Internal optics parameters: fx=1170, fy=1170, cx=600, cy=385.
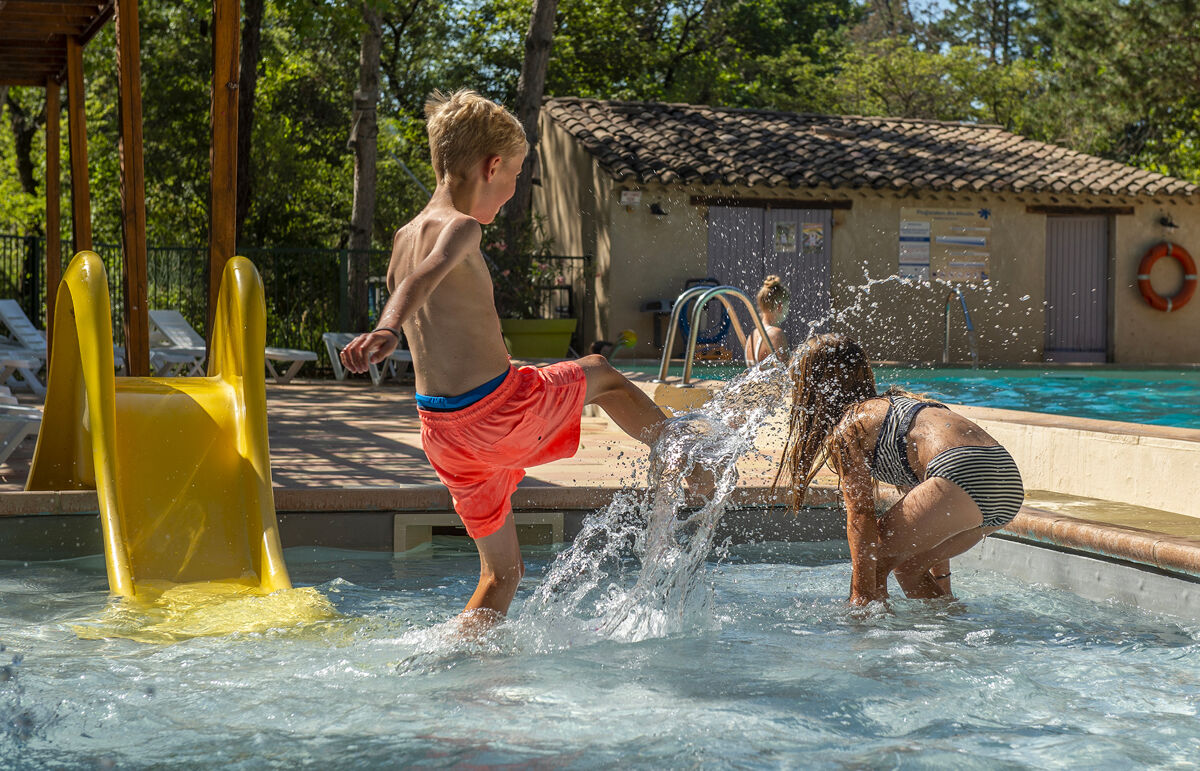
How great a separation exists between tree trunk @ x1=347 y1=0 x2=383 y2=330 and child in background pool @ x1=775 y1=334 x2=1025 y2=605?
11783mm

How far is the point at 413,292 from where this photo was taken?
2.82m

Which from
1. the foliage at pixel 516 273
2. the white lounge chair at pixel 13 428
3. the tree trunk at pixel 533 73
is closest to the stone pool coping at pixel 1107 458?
the white lounge chair at pixel 13 428

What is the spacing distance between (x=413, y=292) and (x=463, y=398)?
0.43 metres

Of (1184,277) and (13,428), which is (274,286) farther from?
(1184,277)

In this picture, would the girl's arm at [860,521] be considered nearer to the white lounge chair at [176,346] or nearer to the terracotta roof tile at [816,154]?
the white lounge chair at [176,346]

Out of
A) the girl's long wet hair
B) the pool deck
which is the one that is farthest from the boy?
the pool deck

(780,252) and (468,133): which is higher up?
(780,252)

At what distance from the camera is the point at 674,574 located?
161 inches

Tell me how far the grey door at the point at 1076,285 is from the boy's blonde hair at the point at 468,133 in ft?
57.3

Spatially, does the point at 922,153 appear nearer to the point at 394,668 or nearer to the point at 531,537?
the point at 531,537

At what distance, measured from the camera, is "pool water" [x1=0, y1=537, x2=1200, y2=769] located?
108 inches

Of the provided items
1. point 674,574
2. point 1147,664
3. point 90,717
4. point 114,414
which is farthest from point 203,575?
point 1147,664

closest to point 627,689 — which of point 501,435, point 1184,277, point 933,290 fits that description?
point 501,435

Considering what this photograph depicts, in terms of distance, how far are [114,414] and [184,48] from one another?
1798 centimetres
